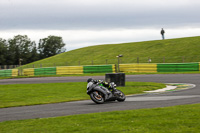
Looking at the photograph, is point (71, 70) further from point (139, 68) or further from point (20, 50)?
point (20, 50)

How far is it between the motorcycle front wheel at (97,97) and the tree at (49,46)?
384ft

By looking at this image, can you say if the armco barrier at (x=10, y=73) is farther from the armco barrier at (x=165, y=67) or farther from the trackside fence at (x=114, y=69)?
the armco barrier at (x=165, y=67)

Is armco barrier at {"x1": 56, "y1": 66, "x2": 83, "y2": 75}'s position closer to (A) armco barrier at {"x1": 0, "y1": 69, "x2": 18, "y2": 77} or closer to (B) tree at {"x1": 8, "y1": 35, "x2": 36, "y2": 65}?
(A) armco barrier at {"x1": 0, "y1": 69, "x2": 18, "y2": 77}

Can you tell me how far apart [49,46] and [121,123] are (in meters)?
125

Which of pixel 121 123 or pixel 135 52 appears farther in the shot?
pixel 135 52

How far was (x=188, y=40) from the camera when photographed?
233 ft

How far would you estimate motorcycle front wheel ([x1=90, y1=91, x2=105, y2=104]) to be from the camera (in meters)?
13.9

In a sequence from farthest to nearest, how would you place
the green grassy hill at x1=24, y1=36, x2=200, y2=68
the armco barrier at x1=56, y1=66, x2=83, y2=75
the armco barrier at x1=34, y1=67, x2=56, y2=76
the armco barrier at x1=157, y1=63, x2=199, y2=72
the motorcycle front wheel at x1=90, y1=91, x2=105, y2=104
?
the green grassy hill at x1=24, y1=36, x2=200, y2=68 < the armco barrier at x1=34, y1=67, x2=56, y2=76 < the armco barrier at x1=56, y1=66, x2=83, y2=75 < the armco barrier at x1=157, y1=63, x2=199, y2=72 < the motorcycle front wheel at x1=90, y1=91, x2=105, y2=104

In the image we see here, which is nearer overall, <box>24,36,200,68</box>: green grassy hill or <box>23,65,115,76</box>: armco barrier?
<box>23,65,115,76</box>: armco barrier

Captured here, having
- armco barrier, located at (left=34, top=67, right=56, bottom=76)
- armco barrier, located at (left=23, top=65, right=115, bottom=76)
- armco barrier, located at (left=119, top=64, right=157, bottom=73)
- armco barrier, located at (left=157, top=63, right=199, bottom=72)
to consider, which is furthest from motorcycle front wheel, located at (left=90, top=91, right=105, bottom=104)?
armco barrier, located at (left=34, top=67, right=56, bottom=76)

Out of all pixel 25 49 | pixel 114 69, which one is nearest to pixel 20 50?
pixel 25 49

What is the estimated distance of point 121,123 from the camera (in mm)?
8727

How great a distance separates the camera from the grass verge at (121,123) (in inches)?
310

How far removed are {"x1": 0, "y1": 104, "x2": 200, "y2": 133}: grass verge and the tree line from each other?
3937 inches
